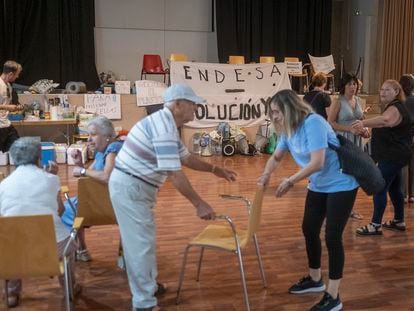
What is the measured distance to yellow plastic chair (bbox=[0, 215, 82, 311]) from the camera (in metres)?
2.34

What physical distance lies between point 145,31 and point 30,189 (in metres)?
8.95

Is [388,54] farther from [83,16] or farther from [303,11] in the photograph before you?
[83,16]

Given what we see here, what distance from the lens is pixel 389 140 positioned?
4.11 metres

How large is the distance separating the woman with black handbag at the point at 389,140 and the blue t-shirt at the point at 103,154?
190 centimetres

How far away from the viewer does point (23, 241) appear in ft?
7.81

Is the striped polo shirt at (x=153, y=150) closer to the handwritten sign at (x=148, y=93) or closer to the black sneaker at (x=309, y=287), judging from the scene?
the black sneaker at (x=309, y=287)

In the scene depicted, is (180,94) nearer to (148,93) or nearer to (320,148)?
(320,148)

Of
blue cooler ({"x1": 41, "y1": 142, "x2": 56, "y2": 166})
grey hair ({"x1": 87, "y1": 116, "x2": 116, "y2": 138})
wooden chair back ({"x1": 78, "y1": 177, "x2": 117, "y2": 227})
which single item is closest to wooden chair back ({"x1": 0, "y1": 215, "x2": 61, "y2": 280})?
wooden chair back ({"x1": 78, "y1": 177, "x2": 117, "y2": 227})

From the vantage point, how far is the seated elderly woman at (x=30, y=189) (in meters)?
2.59

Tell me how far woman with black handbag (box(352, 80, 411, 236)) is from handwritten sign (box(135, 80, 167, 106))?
15.2 feet

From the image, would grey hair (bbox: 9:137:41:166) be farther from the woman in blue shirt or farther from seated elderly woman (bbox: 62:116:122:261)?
the woman in blue shirt

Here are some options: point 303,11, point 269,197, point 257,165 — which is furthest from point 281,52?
point 269,197

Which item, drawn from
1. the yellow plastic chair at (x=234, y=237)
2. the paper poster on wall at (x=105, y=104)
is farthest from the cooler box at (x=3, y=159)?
the yellow plastic chair at (x=234, y=237)

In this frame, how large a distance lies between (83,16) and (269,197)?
6593 millimetres
